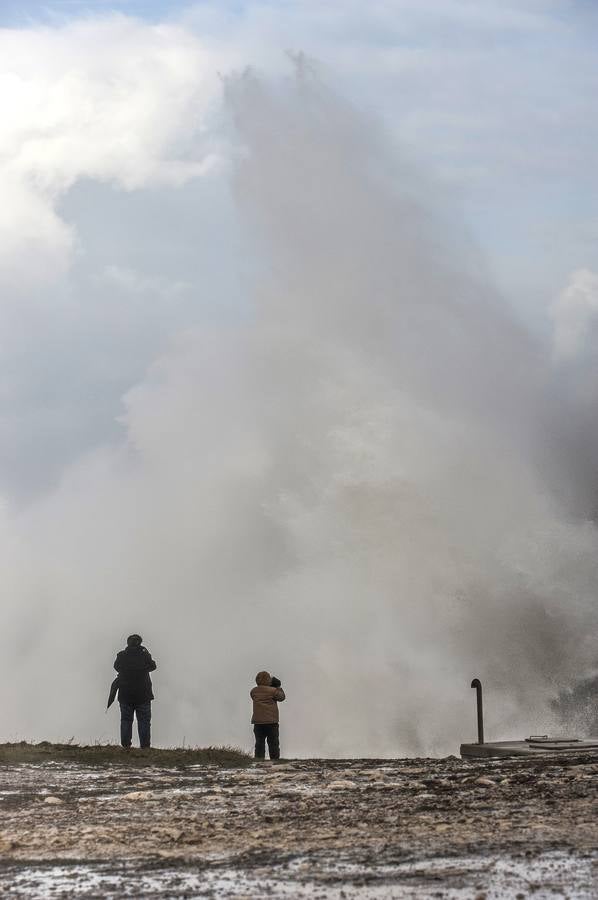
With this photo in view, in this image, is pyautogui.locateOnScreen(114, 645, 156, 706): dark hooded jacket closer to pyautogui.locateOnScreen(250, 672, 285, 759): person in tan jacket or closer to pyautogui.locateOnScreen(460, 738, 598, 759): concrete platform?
pyautogui.locateOnScreen(250, 672, 285, 759): person in tan jacket

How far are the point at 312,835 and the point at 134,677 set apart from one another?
10902mm

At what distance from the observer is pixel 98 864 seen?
8094 millimetres

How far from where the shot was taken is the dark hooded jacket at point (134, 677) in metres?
19.4

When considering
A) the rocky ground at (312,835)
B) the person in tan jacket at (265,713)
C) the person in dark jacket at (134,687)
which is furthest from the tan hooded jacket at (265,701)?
the rocky ground at (312,835)

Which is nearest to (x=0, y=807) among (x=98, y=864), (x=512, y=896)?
(x=98, y=864)

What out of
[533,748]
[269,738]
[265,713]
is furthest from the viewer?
[269,738]

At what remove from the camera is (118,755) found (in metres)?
17.3

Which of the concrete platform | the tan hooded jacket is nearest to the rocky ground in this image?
the concrete platform

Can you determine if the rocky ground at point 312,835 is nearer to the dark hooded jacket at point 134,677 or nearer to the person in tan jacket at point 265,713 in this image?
the person in tan jacket at point 265,713

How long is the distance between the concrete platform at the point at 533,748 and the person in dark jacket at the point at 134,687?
505cm

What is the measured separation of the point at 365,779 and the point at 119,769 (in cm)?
403

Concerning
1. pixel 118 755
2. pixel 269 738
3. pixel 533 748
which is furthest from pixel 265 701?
pixel 533 748

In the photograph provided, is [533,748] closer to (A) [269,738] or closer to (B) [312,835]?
(A) [269,738]

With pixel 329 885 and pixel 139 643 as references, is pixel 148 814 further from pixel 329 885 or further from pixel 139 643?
pixel 139 643
